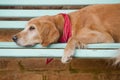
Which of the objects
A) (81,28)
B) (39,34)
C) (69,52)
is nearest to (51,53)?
(69,52)

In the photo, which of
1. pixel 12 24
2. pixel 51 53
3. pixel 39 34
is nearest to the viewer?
pixel 51 53

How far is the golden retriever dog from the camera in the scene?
2.34 meters

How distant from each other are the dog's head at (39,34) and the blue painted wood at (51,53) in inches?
4.7

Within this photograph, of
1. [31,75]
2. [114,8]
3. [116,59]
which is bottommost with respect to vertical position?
[31,75]

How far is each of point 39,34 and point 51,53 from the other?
0.77 feet

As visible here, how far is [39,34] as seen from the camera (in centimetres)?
239

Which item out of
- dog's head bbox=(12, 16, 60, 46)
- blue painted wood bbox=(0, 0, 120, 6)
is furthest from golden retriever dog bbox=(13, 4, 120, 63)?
blue painted wood bbox=(0, 0, 120, 6)

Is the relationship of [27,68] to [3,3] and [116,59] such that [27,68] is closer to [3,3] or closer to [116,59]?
[3,3]

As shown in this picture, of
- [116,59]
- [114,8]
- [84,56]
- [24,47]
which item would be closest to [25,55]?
[24,47]

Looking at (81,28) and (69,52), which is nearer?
(69,52)

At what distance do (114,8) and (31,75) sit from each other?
0.83 metres

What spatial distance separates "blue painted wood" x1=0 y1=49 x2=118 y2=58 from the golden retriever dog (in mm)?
89

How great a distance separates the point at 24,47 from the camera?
7.60 feet

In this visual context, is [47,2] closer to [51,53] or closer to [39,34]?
[39,34]
